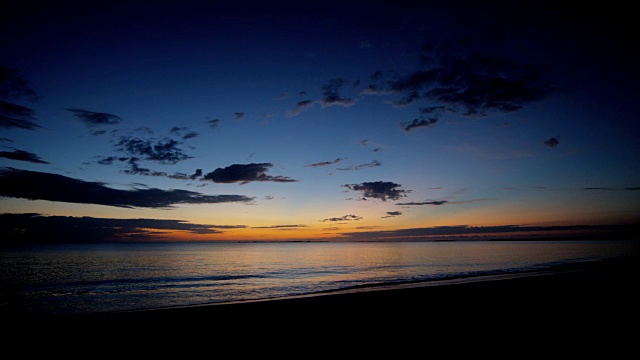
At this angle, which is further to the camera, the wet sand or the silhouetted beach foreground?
the silhouetted beach foreground

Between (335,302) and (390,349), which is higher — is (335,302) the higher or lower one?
the lower one

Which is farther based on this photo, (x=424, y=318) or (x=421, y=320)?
(x=424, y=318)

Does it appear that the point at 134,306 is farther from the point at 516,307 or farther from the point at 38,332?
the point at 516,307

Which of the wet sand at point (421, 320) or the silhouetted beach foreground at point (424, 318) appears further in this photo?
the silhouetted beach foreground at point (424, 318)

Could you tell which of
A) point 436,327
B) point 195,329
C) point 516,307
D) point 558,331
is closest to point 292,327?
point 195,329

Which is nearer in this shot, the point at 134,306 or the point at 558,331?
the point at 558,331

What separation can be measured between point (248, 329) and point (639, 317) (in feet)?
43.9

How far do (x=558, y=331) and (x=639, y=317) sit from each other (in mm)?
4181

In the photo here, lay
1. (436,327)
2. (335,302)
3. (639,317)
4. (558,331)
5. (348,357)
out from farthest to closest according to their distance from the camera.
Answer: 1. (335,302)
2. (639,317)
3. (436,327)
4. (558,331)
5. (348,357)

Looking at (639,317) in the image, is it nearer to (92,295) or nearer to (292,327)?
(292,327)

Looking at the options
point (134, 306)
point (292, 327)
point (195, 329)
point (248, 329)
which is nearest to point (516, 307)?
point (292, 327)

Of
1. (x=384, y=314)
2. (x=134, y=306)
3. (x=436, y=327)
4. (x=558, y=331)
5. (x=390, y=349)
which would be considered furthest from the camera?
(x=134, y=306)

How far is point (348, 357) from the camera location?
744 cm

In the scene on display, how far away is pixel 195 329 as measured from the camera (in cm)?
1078
